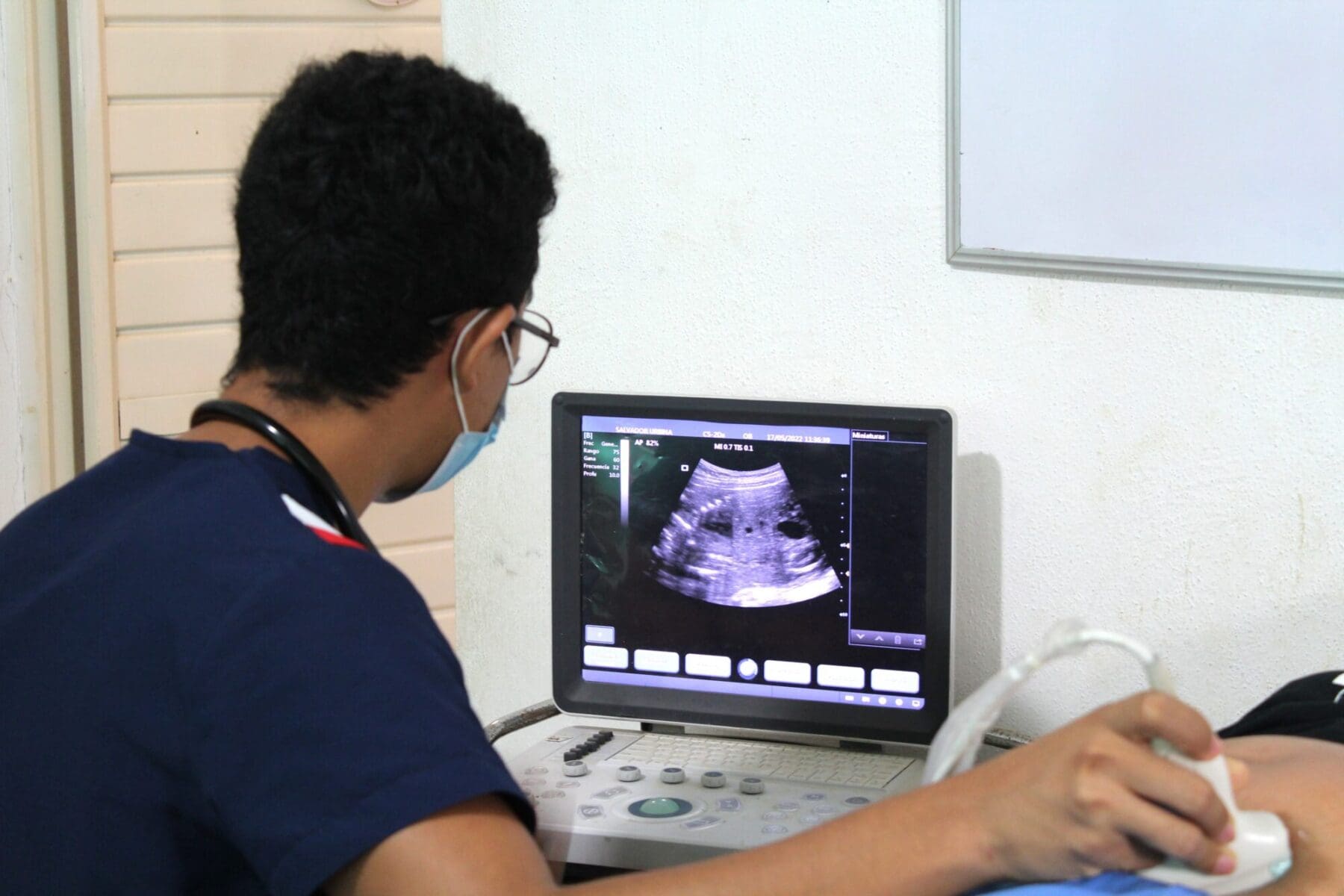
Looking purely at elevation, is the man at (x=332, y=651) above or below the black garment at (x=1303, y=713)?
above

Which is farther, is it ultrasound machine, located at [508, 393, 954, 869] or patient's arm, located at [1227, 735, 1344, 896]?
ultrasound machine, located at [508, 393, 954, 869]

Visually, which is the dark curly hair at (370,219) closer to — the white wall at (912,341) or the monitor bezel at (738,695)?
the monitor bezel at (738,695)

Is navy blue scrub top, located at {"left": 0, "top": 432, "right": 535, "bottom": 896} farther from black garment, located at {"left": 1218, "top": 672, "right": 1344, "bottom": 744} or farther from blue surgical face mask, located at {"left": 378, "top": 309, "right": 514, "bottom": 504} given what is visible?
black garment, located at {"left": 1218, "top": 672, "right": 1344, "bottom": 744}

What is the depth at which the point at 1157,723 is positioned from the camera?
0.72 m

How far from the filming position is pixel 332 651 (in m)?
0.79

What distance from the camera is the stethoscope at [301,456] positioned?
0.95m

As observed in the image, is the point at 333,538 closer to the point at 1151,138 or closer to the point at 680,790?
the point at 680,790

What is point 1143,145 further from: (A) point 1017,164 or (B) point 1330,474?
(B) point 1330,474

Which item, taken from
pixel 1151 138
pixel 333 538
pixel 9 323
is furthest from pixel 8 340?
pixel 1151 138

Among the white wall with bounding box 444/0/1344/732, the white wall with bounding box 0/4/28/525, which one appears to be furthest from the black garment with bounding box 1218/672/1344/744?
the white wall with bounding box 0/4/28/525

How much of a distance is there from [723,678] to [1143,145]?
0.72 metres

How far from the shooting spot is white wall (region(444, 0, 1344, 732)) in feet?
4.60

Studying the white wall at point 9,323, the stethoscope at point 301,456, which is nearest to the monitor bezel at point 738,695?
the stethoscope at point 301,456

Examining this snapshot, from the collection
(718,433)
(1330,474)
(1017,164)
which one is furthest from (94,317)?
(1330,474)
